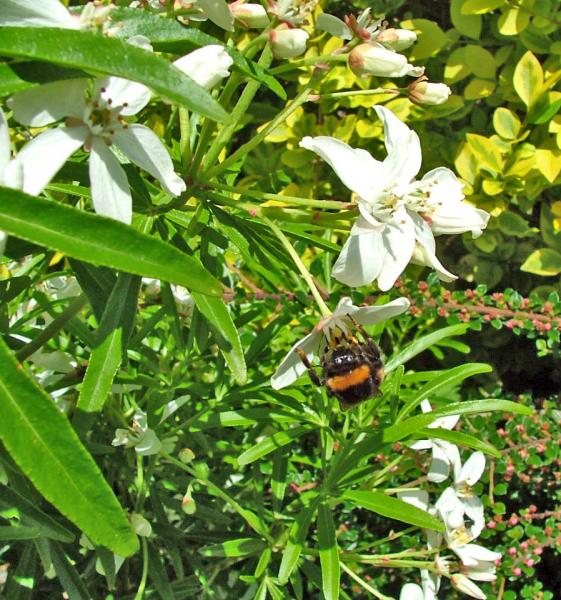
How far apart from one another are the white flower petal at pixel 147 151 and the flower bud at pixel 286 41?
23 cm

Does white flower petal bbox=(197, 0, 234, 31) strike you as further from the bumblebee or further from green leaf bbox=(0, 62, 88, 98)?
the bumblebee

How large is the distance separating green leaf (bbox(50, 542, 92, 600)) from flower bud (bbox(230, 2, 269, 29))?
38.8 inches

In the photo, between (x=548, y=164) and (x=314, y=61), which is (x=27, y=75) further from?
(x=548, y=164)

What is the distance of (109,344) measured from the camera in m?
1.00

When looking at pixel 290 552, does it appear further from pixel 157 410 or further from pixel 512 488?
pixel 512 488

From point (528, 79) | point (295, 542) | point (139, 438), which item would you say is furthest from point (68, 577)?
point (528, 79)

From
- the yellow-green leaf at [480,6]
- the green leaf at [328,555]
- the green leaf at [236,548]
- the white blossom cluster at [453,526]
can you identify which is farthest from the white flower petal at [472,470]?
the yellow-green leaf at [480,6]

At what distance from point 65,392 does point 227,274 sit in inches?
17.8

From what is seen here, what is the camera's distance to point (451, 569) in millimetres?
1566

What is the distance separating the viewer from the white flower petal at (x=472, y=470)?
1.62 metres

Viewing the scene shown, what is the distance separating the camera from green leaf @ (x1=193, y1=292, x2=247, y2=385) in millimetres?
1074

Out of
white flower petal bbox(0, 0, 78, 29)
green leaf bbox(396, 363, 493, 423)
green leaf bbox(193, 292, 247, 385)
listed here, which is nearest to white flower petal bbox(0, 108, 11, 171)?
white flower petal bbox(0, 0, 78, 29)

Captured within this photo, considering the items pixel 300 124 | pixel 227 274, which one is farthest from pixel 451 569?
pixel 300 124

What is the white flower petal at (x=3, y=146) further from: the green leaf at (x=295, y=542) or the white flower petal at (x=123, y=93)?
the green leaf at (x=295, y=542)
